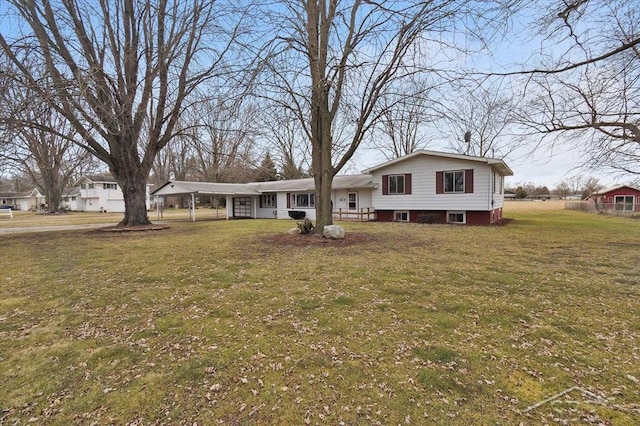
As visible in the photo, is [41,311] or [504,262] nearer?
[41,311]

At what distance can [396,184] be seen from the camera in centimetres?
1988

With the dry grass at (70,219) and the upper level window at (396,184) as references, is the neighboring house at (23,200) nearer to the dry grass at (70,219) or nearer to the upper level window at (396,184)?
the dry grass at (70,219)

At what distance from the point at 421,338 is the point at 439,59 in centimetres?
753

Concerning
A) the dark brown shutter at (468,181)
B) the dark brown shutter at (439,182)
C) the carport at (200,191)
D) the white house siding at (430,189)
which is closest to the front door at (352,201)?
the white house siding at (430,189)

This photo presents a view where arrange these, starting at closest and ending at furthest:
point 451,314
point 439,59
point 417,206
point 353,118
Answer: point 451,314 → point 439,59 → point 353,118 → point 417,206

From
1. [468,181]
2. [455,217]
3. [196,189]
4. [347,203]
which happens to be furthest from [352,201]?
[196,189]

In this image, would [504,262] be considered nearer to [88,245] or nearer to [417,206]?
[417,206]

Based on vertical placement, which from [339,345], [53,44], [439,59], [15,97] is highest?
[53,44]

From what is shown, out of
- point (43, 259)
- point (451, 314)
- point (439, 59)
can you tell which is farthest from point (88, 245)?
point (439, 59)

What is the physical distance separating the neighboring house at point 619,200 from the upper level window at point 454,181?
68.2ft

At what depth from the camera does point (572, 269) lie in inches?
282

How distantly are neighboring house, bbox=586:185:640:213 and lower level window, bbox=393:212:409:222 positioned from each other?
21808mm

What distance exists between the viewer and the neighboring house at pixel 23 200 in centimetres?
5750

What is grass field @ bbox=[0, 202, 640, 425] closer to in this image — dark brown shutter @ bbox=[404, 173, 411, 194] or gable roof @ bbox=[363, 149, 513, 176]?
gable roof @ bbox=[363, 149, 513, 176]
